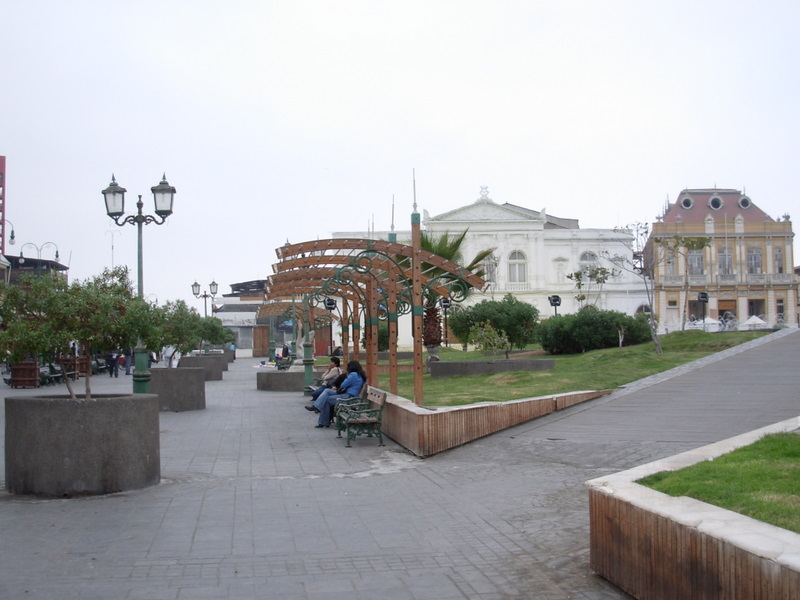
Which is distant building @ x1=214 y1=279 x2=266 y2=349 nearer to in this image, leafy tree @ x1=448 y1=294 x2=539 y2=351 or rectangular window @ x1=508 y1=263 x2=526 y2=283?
rectangular window @ x1=508 y1=263 x2=526 y2=283

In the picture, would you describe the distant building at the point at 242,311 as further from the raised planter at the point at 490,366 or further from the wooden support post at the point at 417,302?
the wooden support post at the point at 417,302

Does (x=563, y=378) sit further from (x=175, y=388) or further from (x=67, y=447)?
(x=67, y=447)

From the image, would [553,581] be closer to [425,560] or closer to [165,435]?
[425,560]

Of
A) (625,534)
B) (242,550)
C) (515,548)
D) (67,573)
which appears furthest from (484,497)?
(67,573)

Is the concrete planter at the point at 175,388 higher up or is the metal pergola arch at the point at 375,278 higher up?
the metal pergola arch at the point at 375,278

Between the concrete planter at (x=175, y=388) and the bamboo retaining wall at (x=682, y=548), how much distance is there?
14.1 m

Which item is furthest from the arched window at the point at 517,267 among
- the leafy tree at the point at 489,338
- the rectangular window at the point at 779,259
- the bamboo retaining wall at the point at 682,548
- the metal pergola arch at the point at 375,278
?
the bamboo retaining wall at the point at 682,548

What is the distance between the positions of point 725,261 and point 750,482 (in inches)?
2762

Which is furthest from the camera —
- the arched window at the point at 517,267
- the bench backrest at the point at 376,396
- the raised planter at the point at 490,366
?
the arched window at the point at 517,267

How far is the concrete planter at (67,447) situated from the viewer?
8.30m

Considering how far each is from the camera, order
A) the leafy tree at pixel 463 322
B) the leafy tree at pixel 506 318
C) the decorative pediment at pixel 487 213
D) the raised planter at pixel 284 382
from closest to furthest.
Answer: the raised planter at pixel 284 382 → the leafy tree at pixel 506 318 → the leafy tree at pixel 463 322 → the decorative pediment at pixel 487 213

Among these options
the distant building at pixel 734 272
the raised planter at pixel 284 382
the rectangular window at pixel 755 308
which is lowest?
the raised planter at pixel 284 382

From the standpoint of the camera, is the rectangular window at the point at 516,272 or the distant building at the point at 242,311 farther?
the distant building at the point at 242,311

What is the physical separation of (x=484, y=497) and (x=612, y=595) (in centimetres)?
308
